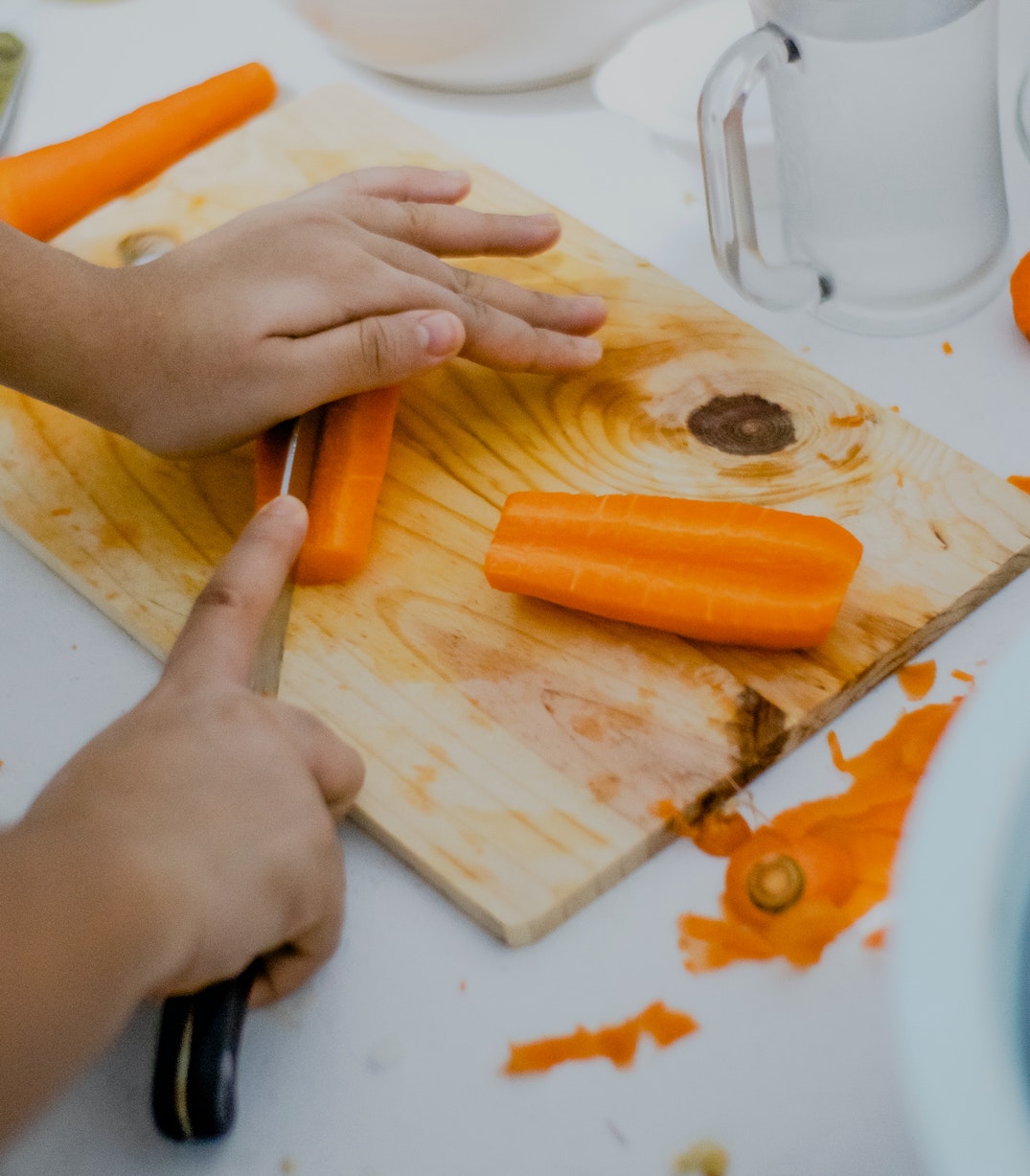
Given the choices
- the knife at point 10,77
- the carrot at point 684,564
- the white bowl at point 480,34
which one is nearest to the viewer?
the carrot at point 684,564

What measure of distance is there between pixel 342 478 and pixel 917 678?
40cm

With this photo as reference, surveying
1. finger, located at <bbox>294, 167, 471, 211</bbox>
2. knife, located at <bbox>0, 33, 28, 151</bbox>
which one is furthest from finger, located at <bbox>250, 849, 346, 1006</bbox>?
knife, located at <bbox>0, 33, 28, 151</bbox>

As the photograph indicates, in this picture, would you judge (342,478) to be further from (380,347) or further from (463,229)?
(463,229)

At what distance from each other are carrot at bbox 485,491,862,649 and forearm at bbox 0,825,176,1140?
1.04ft

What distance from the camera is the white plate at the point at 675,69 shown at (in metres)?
1.03

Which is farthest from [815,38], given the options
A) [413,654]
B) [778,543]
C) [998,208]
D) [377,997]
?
[377,997]

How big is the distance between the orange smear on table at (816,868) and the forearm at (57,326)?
0.53 metres

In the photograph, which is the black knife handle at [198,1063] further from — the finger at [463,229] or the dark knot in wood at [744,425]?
the finger at [463,229]

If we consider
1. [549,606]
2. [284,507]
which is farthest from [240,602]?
[549,606]

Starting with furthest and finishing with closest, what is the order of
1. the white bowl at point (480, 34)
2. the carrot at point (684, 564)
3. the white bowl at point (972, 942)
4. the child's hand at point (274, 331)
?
the white bowl at point (480, 34) < the child's hand at point (274, 331) < the carrot at point (684, 564) < the white bowl at point (972, 942)

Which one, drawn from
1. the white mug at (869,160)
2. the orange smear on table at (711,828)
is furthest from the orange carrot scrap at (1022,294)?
the orange smear on table at (711,828)

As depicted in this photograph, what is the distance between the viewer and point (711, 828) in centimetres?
69

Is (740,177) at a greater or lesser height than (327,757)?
greater

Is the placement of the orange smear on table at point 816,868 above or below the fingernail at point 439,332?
below
